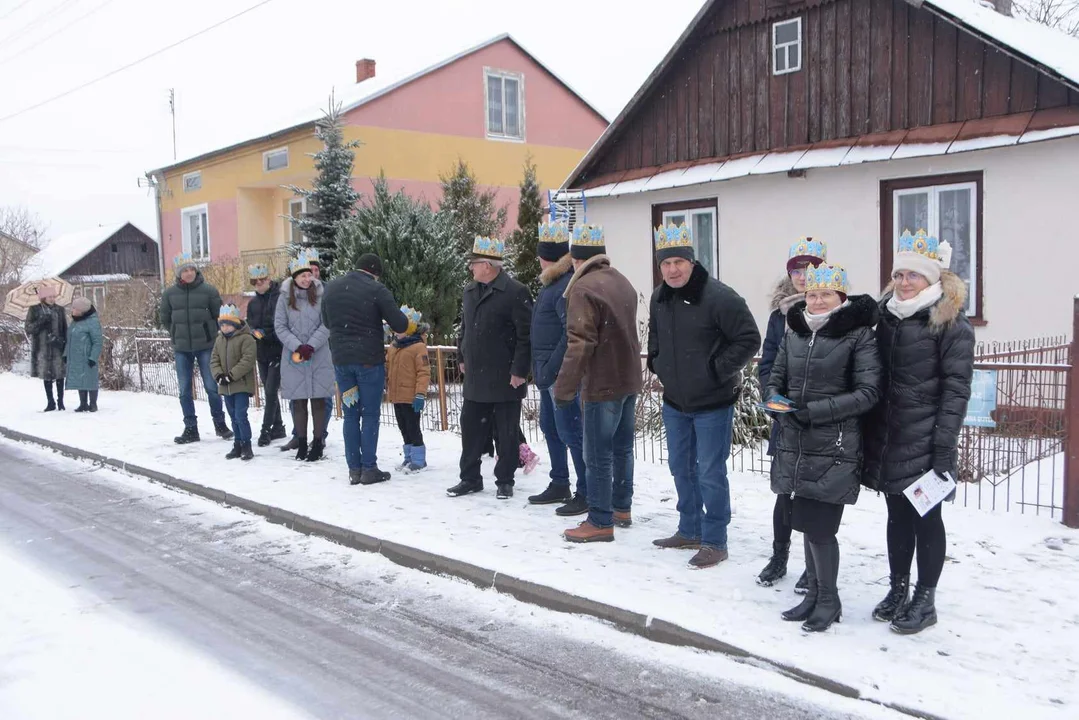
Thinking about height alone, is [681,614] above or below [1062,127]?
below

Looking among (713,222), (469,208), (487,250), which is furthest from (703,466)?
(469,208)

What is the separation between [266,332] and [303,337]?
1008 mm

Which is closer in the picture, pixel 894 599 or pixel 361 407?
pixel 894 599

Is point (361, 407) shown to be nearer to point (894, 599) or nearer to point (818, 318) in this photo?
point (818, 318)

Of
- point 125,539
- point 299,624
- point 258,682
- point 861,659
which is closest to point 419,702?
point 258,682

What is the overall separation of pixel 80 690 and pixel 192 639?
0.72 metres

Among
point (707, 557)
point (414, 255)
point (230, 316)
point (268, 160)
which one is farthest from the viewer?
point (268, 160)

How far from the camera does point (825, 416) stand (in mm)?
4375

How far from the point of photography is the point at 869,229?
38.9 feet

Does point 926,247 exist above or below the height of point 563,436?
above

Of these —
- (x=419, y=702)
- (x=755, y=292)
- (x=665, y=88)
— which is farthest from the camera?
(x=665, y=88)

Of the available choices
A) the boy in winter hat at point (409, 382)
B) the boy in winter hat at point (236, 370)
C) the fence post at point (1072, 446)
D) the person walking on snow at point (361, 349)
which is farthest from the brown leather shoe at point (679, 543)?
the boy in winter hat at point (236, 370)

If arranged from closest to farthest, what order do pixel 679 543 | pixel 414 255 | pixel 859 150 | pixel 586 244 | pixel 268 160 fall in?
pixel 679 543 < pixel 586 244 < pixel 859 150 < pixel 414 255 < pixel 268 160

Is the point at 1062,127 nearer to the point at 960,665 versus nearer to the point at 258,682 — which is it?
the point at 960,665
